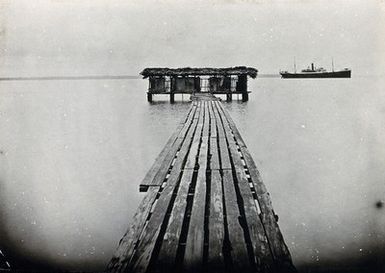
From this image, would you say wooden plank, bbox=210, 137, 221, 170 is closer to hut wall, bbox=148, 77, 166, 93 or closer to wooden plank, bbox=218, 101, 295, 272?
wooden plank, bbox=218, 101, 295, 272

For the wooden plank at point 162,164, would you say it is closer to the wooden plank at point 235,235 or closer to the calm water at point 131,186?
the wooden plank at point 235,235

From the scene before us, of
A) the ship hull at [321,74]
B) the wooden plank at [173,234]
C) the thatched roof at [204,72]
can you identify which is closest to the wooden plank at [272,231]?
the wooden plank at [173,234]

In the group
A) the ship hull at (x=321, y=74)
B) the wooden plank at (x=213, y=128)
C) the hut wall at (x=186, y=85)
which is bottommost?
the wooden plank at (x=213, y=128)

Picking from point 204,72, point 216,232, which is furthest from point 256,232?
point 204,72

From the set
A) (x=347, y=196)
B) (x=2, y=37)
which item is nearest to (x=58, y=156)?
(x=2, y=37)

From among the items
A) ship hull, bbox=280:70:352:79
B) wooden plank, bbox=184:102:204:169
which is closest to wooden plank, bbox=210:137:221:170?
wooden plank, bbox=184:102:204:169
